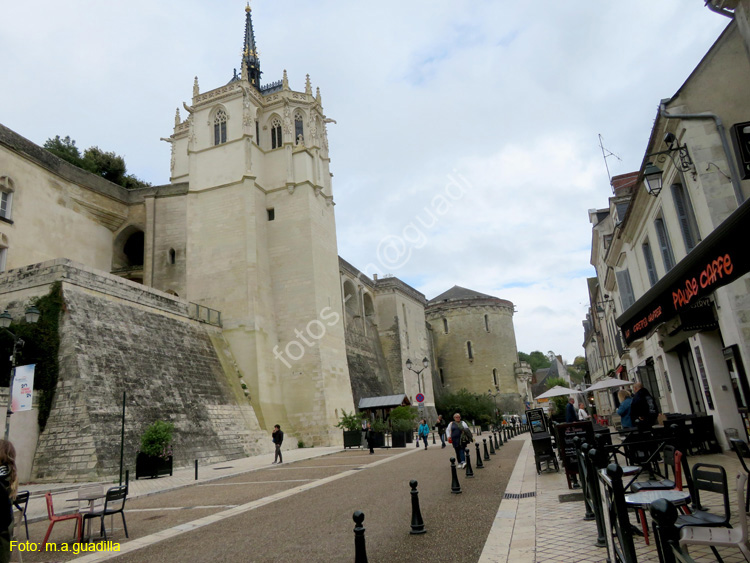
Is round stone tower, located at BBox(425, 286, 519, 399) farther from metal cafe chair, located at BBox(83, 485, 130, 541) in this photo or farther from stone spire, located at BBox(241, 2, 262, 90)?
metal cafe chair, located at BBox(83, 485, 130, 541)

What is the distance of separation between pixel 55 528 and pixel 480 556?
271 inches

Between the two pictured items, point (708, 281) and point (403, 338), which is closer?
point (708, 281)

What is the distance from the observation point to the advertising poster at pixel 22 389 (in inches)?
418

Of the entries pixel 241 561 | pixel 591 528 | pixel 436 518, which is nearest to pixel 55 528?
pixel 241 561

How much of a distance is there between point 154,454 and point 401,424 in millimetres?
12720

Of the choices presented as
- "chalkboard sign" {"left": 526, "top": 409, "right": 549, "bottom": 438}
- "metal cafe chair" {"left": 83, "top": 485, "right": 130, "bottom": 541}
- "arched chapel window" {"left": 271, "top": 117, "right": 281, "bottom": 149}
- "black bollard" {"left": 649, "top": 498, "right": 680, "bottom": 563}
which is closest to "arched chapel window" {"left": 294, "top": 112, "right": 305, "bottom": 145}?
"arched chapel window" {"left": 271, "top": 117, "right": 281, "bottom": 149}

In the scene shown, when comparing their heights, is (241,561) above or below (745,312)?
below

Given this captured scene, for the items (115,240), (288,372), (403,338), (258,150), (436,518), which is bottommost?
(436,518)

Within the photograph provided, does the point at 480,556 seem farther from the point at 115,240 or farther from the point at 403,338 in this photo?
the point at 403,338

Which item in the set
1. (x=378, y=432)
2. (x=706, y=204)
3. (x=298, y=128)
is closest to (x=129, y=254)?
(x=298, y=128)

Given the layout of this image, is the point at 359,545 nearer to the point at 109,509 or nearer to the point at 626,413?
the point at 109,509

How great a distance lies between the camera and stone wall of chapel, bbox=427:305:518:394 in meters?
52.8

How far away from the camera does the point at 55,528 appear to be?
307 inches

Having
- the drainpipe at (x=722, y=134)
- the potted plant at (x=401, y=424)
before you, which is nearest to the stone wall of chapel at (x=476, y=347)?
the potted plant at (x=401, y=424)
